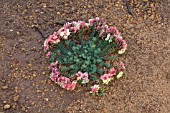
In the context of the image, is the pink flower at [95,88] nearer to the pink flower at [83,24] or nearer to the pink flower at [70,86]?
the pink flower at [70,86]

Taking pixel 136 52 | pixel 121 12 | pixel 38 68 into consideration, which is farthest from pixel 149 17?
pixel 38 68

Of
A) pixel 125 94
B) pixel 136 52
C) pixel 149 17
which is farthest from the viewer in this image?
pixel 149 17

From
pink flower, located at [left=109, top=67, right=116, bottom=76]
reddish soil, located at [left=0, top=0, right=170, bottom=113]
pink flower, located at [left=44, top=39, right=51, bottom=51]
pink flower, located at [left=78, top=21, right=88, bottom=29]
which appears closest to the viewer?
reddish soil, located at [left=0, top=0, right=170, bottom=113]

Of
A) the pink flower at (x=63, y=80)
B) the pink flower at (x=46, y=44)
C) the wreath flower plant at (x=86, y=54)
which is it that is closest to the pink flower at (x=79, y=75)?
the wreath flower plant at (x=86, y=54)

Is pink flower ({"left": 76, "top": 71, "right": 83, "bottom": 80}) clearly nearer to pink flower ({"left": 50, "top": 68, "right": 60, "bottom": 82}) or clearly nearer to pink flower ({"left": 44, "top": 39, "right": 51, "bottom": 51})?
pink flower ({"left": 50, "top": 68, "right": 60, "bottom": 82})

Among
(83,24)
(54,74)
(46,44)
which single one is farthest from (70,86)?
(83,24)

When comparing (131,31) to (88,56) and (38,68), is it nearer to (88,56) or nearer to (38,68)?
(88,56)

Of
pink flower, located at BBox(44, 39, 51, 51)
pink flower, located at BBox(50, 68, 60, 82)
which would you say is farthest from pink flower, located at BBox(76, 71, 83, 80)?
pink flower, located at BBox(44, 39, 51, 51)
